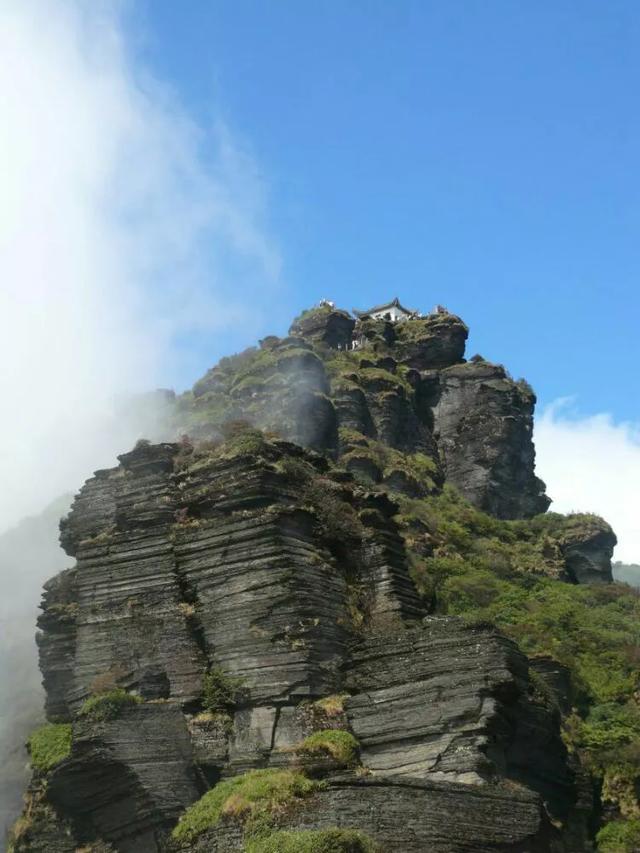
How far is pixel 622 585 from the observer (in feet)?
191

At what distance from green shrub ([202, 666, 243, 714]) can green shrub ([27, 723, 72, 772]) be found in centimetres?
472

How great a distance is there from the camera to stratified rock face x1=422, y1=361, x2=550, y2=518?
68312mm

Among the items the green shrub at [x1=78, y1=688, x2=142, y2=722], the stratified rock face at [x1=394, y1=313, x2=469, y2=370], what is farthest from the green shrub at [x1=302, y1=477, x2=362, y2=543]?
the stratified rock face at [x1=394, y1=313, x2=469, y2=370]

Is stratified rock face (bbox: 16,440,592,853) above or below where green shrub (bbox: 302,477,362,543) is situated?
below

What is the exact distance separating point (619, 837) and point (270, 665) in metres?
14.7

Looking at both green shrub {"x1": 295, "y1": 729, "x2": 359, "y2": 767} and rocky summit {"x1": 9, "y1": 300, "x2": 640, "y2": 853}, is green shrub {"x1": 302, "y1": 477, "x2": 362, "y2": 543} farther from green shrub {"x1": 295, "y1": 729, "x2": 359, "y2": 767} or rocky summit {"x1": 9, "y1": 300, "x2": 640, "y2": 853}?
green shrub {"x1": 295, "y1": 729, "x2": 359, "y2": 767}

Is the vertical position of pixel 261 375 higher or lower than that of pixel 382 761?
higher

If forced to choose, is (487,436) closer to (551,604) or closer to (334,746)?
(551,604)

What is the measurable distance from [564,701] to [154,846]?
1826cm

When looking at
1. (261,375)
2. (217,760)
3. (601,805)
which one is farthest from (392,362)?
(217,760)

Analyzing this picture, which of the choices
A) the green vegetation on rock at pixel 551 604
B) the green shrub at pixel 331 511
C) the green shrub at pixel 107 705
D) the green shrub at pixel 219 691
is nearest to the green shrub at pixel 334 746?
the green shrub at pixel 219 691

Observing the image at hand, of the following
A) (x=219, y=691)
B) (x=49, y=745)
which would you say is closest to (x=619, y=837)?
(x=219, y=691)

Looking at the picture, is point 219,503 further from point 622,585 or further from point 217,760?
point 622,585

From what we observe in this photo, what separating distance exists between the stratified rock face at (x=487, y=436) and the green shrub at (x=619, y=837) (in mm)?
36835
